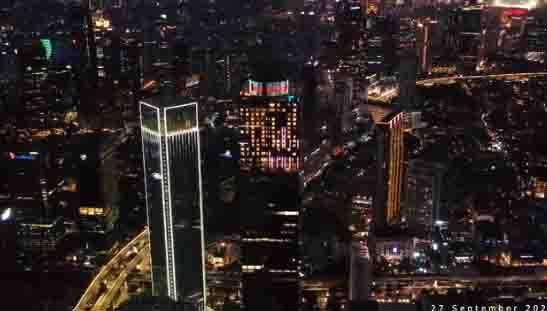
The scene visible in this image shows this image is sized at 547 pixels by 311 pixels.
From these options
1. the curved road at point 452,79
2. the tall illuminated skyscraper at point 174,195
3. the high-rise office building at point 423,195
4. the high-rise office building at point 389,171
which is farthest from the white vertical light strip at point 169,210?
the curved road at point 452,79

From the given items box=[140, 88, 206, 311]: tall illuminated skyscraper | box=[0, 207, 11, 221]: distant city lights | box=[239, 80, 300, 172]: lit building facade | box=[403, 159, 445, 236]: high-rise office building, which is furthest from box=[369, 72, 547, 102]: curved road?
box=[0, 207, 11, 221]: distant city lights

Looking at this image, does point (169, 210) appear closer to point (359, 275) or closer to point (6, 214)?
point (6, 214)


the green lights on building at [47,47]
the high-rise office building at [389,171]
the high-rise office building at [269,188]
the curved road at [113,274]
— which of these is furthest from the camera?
the high-rise office building at [389,171]

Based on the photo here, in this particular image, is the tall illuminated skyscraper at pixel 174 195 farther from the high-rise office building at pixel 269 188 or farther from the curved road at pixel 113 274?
the high-rise office building at pixel 269 188

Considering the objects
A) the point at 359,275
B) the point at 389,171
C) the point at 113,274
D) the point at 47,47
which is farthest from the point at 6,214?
the point at 389,171

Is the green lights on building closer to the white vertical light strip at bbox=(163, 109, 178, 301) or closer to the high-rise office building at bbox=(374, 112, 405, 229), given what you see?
the white vertical light strip at bbox=(163, 109, 178, 301)

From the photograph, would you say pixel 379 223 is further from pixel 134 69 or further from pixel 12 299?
pixel 12 299
